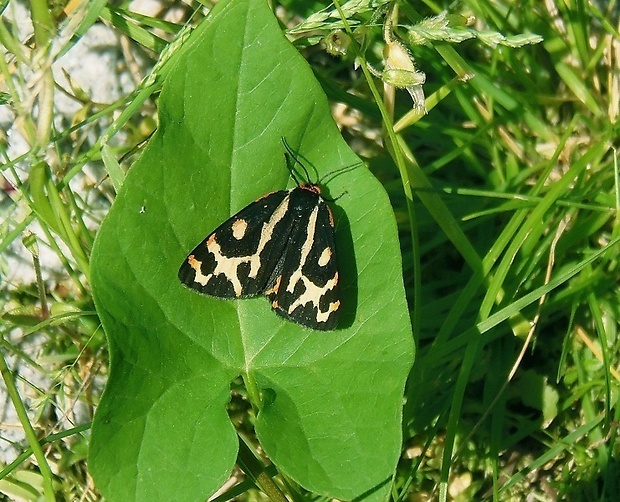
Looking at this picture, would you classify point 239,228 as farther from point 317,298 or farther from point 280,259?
point 317,298

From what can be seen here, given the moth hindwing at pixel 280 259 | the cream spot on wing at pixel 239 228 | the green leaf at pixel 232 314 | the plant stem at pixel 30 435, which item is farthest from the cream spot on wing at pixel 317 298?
the plant stem at pixel 30 435

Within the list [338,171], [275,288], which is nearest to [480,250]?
[338,171]

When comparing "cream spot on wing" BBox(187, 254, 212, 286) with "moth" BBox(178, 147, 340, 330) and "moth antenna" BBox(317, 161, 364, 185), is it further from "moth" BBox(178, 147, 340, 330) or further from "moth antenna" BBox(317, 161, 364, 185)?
"moth antenna" BBox(317, 161, 364, 185)

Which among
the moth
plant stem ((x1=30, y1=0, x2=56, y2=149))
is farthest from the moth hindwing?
plant stem ((x1=30, y1=0, x2=56, y2=149))

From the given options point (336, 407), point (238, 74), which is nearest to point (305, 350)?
point (336, 407)

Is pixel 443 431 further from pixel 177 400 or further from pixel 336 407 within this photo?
pixel 177 400

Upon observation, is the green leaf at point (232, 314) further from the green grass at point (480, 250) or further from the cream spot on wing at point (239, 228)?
the green grass at point (480, 250)

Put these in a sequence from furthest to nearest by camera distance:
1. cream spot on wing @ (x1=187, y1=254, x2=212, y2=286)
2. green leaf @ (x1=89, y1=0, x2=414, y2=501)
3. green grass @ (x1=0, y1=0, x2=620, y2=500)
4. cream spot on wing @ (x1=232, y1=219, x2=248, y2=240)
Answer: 1. green grass @ (x1=0, y1=0, x2=620, y2=500)
2. cream spot on wing @ (x1=232, y1=219, x2=248, y2=240)
3. cream spot on wing @ (x1=187, y1=254, x2=212, y2=286)
4. green leaf @ (x1=89, y1=0, x2=414, y2=501)
